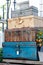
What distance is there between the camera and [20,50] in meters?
3.54

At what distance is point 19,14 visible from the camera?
3850mm

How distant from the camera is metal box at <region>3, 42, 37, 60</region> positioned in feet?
11.2

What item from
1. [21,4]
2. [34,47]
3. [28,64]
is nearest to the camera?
[34,47]

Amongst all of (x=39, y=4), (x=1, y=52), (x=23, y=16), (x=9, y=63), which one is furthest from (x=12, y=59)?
(x=39, y=4)

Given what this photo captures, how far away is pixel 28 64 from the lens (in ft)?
11.9

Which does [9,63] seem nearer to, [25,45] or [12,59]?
[12,59]

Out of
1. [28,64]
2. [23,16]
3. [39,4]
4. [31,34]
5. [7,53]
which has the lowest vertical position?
[28,64]

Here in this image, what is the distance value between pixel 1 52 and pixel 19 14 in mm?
956

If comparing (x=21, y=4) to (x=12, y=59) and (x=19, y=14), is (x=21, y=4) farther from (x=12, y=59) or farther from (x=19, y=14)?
(x=12, y=59)

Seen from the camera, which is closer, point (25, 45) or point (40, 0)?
point (25, 45)

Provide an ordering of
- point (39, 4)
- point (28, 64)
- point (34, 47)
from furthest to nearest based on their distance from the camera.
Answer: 1. point (39, 4)
2. point (28, 64)
3. point (34, 47)

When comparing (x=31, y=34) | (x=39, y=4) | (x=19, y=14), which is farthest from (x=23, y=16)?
(x=39, y=4)

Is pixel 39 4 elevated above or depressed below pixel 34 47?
above

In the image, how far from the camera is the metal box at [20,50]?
341 centimetres
